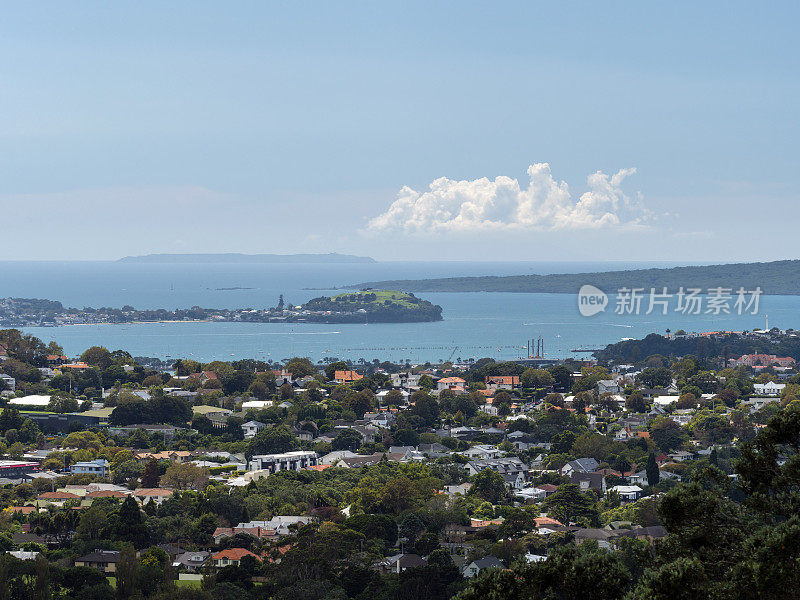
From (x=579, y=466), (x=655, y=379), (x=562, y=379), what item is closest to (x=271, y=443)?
(x=579, y=466)

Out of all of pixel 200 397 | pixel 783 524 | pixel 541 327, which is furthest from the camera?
pixel 541 327

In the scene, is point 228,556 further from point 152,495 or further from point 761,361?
point 761,361

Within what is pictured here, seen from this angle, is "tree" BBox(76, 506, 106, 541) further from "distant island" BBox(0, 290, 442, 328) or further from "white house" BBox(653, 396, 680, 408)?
"distant island" BBox(0, 290, 442, 328)

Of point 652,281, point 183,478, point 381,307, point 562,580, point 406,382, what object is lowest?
point 183,478

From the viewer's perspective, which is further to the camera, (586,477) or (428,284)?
(428,284)

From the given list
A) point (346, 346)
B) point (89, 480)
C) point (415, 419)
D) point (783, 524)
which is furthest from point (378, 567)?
point (346, 346)

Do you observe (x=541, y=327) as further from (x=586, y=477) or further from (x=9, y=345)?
(x=586, y=477)

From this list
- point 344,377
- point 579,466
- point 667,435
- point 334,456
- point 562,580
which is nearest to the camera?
point 562,580

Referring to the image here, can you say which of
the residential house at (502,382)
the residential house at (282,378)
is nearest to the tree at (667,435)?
the residential house at (502,382)
